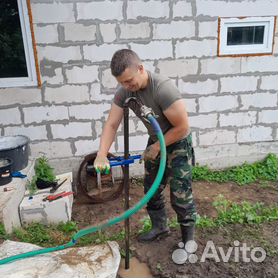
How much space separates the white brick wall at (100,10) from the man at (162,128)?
1.64 m

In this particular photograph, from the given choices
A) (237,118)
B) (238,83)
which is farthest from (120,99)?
(237,118)

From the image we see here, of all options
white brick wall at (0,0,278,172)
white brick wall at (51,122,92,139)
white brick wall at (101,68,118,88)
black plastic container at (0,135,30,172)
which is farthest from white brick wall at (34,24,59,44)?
black plastic container at (0,135,30,172)

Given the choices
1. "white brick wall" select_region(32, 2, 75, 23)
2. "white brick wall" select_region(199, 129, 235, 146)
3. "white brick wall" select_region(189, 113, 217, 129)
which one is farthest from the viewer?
"white brick wall" select_region(199, 129, 235, 146)

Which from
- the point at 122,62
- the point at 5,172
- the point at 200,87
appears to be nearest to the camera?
the point at 122,62

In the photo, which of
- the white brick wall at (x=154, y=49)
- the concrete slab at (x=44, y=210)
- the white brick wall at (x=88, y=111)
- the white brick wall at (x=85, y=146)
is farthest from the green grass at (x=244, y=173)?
the concrete slab at (x=44, y=210)

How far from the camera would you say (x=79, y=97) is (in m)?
4.02

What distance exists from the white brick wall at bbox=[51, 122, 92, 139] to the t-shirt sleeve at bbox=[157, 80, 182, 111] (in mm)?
2026

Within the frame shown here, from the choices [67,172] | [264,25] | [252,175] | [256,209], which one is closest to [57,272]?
[67,172]

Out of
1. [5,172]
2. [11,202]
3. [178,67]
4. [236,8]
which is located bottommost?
[11,202]

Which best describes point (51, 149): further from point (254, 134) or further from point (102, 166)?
point (254, 134)

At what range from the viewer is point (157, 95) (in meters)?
2.30

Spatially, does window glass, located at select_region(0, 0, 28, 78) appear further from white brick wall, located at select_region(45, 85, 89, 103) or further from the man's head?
the man's head

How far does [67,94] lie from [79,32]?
777 mm

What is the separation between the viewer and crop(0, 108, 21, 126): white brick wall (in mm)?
3941
